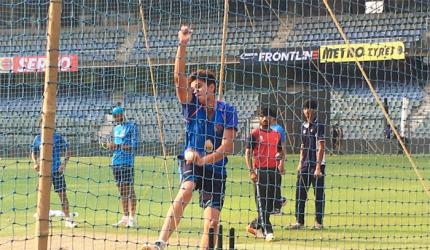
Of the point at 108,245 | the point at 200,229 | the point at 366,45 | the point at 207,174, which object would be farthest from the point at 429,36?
the point at 207,174

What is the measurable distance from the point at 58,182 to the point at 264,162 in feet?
10.4

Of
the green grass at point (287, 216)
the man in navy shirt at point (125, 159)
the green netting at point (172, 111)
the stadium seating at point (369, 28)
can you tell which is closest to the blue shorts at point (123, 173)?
the man in navy shirt at point (125, 159)

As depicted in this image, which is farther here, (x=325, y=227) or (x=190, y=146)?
(x=325, y=227)

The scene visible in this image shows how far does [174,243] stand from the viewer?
9.70 meters

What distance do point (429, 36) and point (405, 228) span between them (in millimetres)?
10192

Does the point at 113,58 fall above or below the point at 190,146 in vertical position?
above

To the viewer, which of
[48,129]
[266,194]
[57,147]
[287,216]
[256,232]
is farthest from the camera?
[287,216]

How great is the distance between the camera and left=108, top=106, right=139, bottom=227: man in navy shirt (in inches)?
459

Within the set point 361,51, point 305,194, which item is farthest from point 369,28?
point 305,194

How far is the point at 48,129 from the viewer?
580 cm

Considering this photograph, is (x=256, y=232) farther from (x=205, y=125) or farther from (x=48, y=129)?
(x=48, y=129)

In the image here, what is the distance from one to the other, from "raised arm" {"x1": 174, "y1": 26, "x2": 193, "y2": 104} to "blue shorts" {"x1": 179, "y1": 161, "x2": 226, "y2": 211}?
0.63 m

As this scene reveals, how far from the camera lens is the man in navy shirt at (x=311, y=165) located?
1138 cm

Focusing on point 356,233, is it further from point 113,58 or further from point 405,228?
point 113,58
